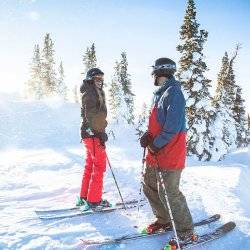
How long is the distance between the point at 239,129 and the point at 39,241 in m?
44.6

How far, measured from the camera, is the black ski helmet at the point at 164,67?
568cm

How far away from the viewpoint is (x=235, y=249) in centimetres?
565

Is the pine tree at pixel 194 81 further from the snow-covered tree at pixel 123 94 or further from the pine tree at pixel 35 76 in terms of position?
the pine tree at pixel 35 76

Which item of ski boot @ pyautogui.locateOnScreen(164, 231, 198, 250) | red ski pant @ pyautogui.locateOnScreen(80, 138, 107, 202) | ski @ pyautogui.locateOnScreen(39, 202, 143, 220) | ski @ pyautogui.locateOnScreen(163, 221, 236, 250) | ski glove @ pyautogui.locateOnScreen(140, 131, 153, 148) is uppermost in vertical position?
ski glove @ pyautogui.locateOnScreen(140, 131, 153, 148)

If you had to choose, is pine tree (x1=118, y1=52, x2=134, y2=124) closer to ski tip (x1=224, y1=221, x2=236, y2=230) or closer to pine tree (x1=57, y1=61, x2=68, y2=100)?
pine tree (x1=57, y1=61, x2=68, y2=100)

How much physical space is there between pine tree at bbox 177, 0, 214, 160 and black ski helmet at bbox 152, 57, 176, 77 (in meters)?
23.7

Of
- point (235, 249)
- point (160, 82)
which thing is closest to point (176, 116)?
point (160, 82)

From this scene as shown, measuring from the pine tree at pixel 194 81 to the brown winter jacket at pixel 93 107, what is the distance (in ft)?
73.8

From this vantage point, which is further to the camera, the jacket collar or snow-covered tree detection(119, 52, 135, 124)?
snow-covered tree detection(119, 52, 135, 124)

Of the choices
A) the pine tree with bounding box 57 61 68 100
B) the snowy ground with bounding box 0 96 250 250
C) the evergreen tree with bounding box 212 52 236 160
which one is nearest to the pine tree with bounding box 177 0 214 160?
the evergreen tree with bounding box 212 52 236 160

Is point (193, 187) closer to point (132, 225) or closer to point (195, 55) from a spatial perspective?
point (132, 225)

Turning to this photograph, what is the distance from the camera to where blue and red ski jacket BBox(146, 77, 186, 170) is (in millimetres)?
5352

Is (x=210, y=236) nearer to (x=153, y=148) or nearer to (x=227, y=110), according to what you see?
(x=153, y=148)

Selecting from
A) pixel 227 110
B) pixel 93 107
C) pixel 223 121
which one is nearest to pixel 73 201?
pixel 93 107
